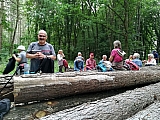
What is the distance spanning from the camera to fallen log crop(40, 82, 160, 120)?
2.45m

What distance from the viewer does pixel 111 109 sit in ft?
9.22

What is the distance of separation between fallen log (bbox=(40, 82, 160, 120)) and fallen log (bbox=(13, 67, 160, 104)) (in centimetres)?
87

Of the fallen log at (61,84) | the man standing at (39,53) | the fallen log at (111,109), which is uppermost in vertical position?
the man standing at (39,53)

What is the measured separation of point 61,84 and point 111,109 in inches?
50.0

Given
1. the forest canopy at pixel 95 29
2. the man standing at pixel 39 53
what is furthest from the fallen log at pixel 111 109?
the forest canopy at pixel 95 29

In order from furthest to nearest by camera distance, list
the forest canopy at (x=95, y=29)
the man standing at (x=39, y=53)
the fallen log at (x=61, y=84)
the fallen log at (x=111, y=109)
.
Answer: the forest canopy at (x=95, y=29) → the man standing at (x=39, y=53) → the fallen log at (x=61, y=84) → the fallen log at (x=111, y=109)

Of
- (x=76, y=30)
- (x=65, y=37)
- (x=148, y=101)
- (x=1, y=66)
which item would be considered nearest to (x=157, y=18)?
(x=76, y=30)

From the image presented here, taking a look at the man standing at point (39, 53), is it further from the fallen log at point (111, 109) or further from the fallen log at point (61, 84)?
the fallen log at point (111, 109)

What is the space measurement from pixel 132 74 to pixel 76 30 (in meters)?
21.4

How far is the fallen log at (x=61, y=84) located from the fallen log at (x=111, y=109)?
0.87 m

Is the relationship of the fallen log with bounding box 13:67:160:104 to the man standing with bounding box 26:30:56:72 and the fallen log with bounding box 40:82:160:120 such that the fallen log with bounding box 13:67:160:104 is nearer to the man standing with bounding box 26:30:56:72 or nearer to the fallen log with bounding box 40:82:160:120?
the man standing with bounding box 26:30:56:72

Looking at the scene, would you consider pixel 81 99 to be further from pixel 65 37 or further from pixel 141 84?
pixel 65 37

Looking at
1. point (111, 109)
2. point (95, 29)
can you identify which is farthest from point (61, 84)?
point (95, 29)

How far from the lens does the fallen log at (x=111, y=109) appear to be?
2.45 m
